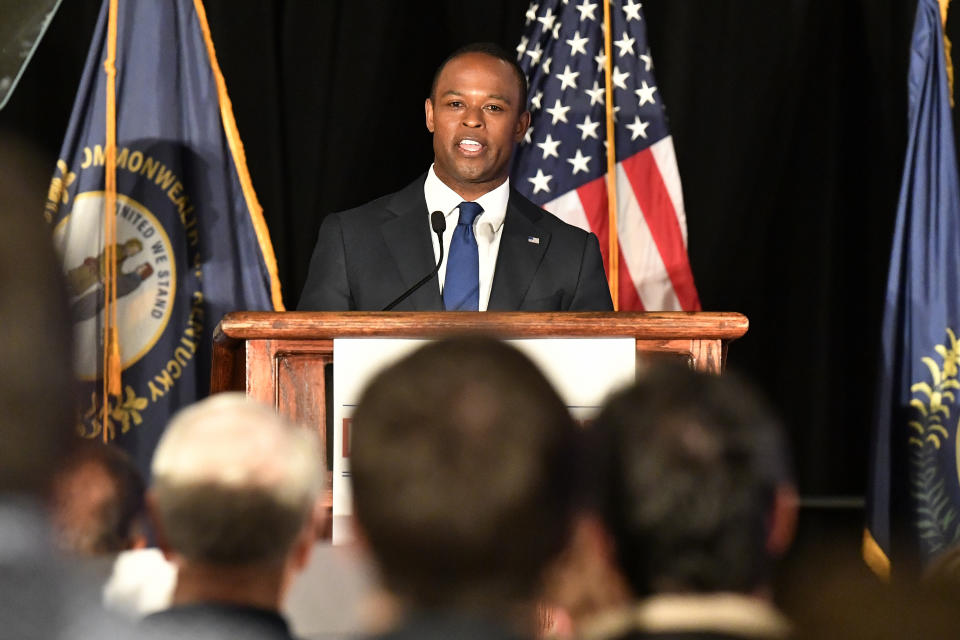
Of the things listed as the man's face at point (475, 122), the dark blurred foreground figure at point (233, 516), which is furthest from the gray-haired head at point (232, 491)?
the man's face at point (475, 122)

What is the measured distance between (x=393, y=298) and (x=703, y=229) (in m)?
2.30

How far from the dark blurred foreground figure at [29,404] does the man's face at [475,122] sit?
8.40 feet

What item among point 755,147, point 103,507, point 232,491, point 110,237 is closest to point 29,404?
point 232,491

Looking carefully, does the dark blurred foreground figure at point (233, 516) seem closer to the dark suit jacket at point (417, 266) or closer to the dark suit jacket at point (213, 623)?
the dark suit jacket at point (213, 623)

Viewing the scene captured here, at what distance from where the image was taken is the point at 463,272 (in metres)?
3.42

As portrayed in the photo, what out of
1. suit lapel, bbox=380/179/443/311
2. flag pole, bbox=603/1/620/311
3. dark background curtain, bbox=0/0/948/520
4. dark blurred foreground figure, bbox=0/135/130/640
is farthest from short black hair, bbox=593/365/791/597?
dark background curtain, bbox=0/0/948/520

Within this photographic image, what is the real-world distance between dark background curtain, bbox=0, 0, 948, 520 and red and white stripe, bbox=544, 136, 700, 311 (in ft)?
1.34

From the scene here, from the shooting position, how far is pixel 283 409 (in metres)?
2.54

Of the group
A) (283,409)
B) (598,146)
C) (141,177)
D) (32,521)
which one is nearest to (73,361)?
(32,521)

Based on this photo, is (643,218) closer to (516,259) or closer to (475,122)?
(475,122)

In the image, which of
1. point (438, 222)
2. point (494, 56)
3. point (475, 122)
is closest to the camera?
point (438, 222)

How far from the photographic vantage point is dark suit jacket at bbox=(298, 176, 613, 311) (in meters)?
3.38

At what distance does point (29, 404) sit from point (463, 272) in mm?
2282

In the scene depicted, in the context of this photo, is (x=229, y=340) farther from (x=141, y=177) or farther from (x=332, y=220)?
(x=141, y=177)
